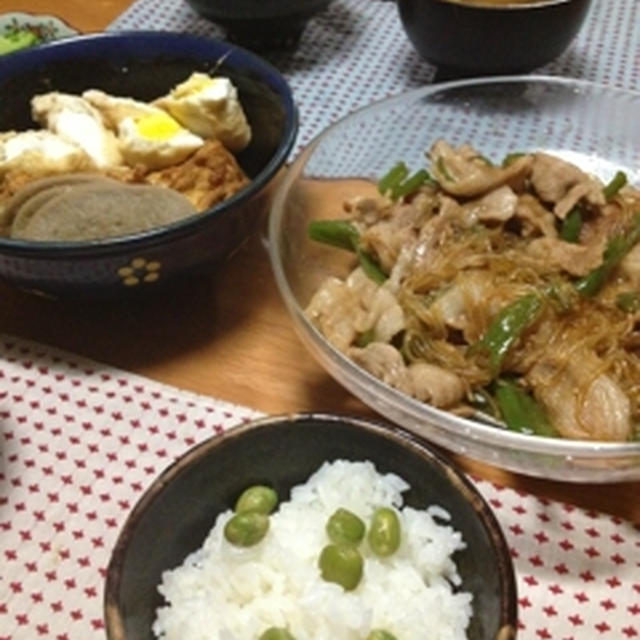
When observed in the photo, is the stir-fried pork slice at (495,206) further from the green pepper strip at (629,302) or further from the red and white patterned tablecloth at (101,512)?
the red and white patterned tablecloth at (101,512)

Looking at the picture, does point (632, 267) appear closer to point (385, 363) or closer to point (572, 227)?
point (572, 227)

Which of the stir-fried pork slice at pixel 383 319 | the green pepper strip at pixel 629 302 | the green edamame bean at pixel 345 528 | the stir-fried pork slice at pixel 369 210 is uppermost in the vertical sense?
the green pepper strip at pixel 629 302

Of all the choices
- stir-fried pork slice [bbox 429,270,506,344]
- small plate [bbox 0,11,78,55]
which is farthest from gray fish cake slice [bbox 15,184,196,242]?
small plate [bbox 0,11,78,55]

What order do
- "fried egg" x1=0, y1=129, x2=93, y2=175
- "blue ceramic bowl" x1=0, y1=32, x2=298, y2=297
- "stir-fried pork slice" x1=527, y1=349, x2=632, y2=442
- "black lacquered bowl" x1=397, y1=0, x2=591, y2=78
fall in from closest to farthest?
"stir-fried pork slice" x1=527, y1=349, x2=632, y2=442 < "blue ceramic bowl" x1=0, y1=32, x2=298, y2=297 < "fried egg" x1=0, y1=129, x2=93, y2=175 < "black lacquered bowl" x1=397, y1=0, x2=591, y2=78

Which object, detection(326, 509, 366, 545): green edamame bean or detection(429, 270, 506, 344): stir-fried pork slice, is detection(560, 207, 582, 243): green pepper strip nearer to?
detection(429, 270, 506, 344): stir-fried pork slice

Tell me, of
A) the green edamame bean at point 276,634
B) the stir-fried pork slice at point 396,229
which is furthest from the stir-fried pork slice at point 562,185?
the green edamame bean at point 276,634
